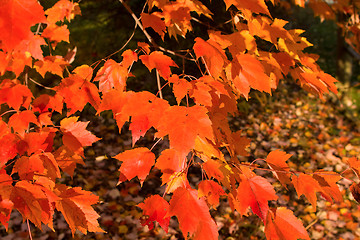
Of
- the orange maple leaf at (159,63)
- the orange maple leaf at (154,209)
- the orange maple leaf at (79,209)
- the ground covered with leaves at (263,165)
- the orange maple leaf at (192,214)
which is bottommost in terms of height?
the ground covered with leaves at (263,165)

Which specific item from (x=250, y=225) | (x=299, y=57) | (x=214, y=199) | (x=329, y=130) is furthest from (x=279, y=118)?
(x=214, y=199)

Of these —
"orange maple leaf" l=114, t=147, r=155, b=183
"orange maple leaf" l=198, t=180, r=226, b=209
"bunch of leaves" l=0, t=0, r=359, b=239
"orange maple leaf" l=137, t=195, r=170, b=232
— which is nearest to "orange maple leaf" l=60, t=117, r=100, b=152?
"bunch of leaves" l=0, t=0, r=359, b=239

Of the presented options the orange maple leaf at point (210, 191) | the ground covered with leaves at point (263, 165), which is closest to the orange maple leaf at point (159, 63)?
the orange maple leaf at point (210, 191)

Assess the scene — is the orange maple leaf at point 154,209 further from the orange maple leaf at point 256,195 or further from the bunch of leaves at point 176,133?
the orange maple leaf at point 256,195

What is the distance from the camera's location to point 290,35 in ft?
5.17

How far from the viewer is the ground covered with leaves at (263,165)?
9.45ft

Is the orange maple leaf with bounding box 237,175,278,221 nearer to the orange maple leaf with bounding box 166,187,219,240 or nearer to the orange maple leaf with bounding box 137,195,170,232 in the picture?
the orange maple leaf with bounding box 166,187,219,240

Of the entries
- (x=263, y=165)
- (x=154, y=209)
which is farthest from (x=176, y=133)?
(x=263, y=165)

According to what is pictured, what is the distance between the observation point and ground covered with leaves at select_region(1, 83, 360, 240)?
2879mm

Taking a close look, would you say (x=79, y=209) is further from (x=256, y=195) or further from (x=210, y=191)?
(x=256, y=195)

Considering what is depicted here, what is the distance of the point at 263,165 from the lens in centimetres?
403

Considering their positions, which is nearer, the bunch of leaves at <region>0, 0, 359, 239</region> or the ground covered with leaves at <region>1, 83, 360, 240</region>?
the bunch of leaves at <region>0, 0, 359, 239</region>

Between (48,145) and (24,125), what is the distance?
21 centimetres

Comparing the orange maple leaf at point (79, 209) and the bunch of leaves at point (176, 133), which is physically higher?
the bunch of leaves at point (176, 133)
